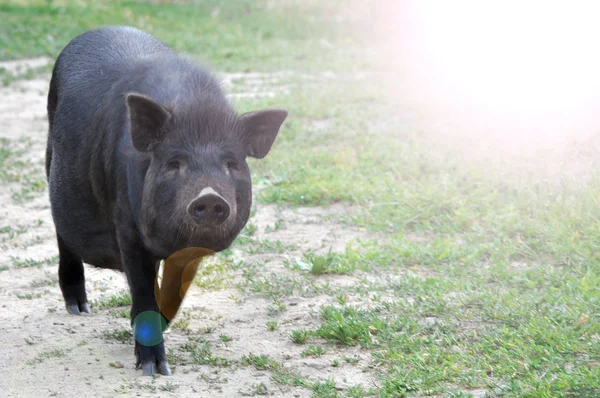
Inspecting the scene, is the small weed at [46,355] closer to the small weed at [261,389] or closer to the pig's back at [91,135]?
the pig's back at [91,135]

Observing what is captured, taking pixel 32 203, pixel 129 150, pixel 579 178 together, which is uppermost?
pixel 129 150

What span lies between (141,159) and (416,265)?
2187 mm

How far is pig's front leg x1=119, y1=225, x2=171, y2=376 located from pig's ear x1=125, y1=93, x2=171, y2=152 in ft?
1.55

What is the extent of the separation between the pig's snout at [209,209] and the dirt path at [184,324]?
83 centimetres

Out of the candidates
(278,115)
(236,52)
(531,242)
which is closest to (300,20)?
(236,52)

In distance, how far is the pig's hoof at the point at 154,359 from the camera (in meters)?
3.94

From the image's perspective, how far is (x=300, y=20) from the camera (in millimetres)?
15984

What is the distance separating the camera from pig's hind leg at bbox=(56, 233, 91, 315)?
4762 millimetres

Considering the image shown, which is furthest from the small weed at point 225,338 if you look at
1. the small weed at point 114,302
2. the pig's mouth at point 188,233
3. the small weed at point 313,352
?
the pig's mouth at point 188,233

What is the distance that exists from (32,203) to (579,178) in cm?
413

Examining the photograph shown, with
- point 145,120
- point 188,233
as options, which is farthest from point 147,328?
point 145,120

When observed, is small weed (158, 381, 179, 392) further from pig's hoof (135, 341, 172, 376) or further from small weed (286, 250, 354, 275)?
small weed (286, 250, 354, 275)

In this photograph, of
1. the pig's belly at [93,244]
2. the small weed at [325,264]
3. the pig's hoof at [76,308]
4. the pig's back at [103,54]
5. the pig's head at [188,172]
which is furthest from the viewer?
the small weed at [325,264]

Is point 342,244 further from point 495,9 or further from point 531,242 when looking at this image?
point 495,9
